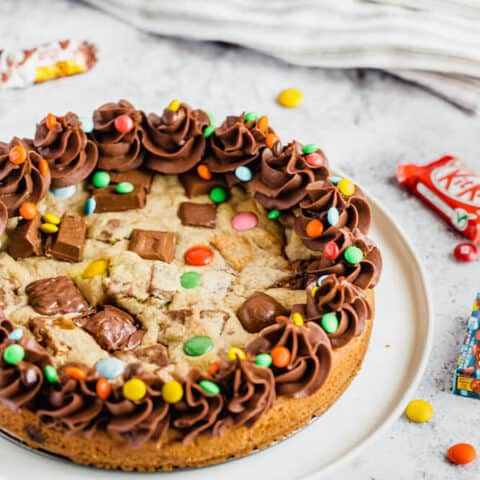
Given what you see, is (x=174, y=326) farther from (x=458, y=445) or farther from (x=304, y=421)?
(x=458, y=445)

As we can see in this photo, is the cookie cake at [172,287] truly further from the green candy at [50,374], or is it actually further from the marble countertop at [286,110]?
the marble countertop at [286,110]

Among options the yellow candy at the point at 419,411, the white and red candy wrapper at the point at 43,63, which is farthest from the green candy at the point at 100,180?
the yellow candy at the point at 419,411

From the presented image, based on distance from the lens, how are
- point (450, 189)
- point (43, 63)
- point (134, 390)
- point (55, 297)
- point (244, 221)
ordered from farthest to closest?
point (43, 63) → point (450, 189) → point (244, 221) → point (55, 297) → point (134, 390)

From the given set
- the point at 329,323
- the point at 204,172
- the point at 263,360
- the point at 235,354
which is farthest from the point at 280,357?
the point at 204,172

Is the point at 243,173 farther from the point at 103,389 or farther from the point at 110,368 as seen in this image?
the point at 103,389

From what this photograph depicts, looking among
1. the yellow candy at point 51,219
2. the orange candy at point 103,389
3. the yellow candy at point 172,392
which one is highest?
the yellow candy at point 51,219
